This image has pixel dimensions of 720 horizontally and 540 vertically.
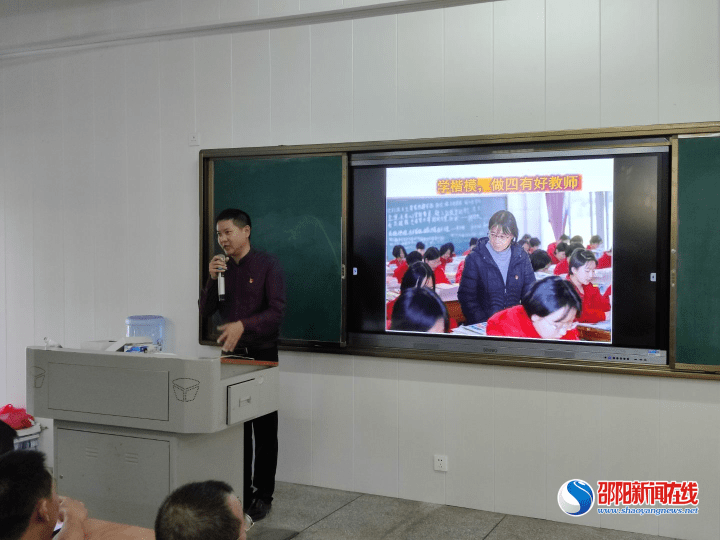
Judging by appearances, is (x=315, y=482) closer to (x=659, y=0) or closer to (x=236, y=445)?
(x=236, y=445)

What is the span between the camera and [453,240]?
386cm

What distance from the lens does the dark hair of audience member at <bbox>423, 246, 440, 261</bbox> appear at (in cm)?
391

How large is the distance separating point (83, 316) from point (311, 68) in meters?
2.52

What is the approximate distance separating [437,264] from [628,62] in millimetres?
1515

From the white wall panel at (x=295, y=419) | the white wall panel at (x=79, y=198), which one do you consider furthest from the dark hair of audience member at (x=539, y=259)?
the white wall panel at (x=79, y=198)

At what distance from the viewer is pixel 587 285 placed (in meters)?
3.55

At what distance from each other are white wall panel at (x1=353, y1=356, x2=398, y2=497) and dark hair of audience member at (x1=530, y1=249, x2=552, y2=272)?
3.39ft

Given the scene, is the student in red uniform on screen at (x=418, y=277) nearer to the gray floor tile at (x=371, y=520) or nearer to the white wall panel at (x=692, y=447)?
the gray floor tile at (x=371, y=520)

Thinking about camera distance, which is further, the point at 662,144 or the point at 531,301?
the point at 531,301

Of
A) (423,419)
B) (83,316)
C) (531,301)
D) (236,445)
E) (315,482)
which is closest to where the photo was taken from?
(236,445)

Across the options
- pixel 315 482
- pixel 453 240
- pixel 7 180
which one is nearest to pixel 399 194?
pixel 453 240

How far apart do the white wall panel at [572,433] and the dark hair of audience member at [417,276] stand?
88cm

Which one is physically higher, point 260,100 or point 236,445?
point 260,100

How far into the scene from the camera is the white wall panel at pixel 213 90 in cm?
441
